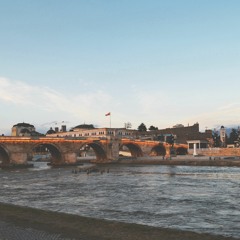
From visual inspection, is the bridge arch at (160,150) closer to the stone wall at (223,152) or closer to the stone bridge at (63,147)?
the stone bridge at (63,147)

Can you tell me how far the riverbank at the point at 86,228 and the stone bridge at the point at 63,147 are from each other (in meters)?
78.8

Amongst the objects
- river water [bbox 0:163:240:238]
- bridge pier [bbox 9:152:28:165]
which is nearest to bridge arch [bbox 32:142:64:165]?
bridge pier [bbox 9:152:28:165]

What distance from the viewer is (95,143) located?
392ft

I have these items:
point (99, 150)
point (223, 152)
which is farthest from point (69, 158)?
point (223, 152)

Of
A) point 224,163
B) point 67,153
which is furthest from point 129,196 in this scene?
point 67,153

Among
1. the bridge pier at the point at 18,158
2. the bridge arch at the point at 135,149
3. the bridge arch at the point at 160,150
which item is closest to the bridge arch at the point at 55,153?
the bridge pier at the point at 18,158

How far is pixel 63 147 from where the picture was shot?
4279 inches

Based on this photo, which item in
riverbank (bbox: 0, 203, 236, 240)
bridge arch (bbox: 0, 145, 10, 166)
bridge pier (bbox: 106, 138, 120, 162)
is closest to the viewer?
riverbank (bbox: 0, 203, 236, 240)

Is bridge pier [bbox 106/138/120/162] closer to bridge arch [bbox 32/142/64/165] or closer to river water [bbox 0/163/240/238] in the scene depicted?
bridge arch [bbox 32/142/64/165]

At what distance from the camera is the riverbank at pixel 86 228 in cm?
1505

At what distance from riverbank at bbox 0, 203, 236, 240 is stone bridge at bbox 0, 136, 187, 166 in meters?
78.8

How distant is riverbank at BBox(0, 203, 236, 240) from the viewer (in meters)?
15.1

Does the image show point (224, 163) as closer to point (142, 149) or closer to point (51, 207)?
point (142, 149)

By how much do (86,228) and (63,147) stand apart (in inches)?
3676
